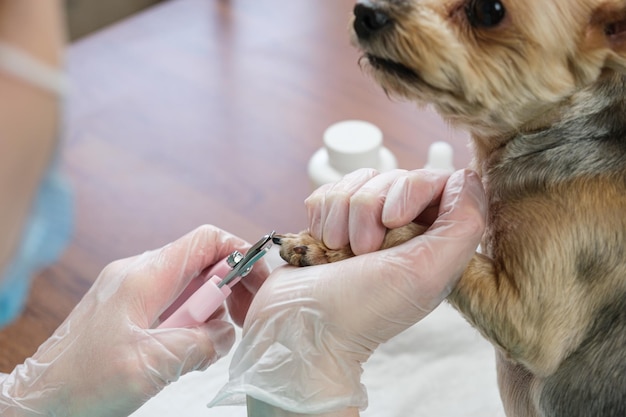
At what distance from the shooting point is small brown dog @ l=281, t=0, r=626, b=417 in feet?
2.89

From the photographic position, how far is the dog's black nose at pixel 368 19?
90 cm

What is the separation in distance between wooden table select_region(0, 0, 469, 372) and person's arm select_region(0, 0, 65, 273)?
103 centimetres

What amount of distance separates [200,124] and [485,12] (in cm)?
100

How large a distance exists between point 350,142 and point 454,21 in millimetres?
606

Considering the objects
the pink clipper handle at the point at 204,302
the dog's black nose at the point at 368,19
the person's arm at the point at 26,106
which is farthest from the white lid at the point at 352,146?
the person's arm at the point at 26,106

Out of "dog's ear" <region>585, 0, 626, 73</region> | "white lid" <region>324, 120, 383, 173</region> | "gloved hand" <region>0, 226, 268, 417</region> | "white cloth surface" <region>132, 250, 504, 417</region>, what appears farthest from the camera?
"white lid" <region>324, 120, 383, 173</region>

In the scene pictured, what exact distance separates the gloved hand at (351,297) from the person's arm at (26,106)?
574mm

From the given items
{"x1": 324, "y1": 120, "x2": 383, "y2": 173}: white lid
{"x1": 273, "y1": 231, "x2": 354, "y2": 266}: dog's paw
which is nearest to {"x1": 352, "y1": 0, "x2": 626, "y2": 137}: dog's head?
{"x1": 273, "y1": 231, "x2": 354, "y2": 266}: dog's paw

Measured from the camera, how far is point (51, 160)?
438 millimetres

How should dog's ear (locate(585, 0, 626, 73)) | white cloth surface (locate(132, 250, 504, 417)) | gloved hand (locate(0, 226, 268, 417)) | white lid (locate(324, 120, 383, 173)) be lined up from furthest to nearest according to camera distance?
white lid (locate(324, 120, 383, 173)) → white cloth surface (locate(132, 250, 504, 417)) → gloved hand (locate(0, 226, 268, 417)) → dog's ear (locate(585, 0, 626, 73))

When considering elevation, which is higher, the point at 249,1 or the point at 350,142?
the point at 249,1

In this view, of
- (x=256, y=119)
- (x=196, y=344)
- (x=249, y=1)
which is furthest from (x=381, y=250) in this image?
(x=249, y=1)

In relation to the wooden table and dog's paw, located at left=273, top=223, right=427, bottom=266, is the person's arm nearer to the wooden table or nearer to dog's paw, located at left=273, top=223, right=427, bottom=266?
dog's paw, located at left=273, top=223, right=427, bottom=266

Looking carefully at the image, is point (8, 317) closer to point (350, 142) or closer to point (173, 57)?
point (350, 142)
